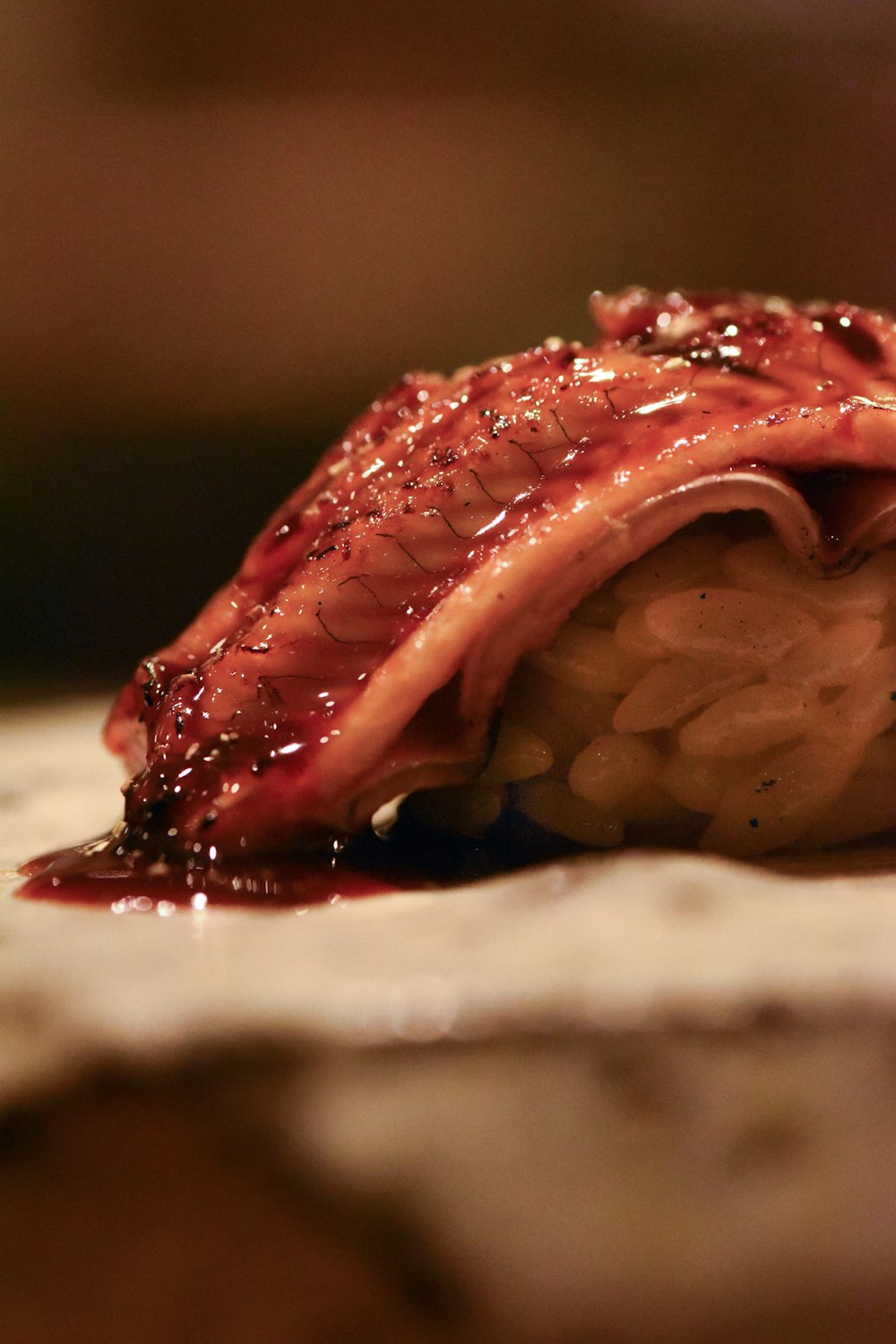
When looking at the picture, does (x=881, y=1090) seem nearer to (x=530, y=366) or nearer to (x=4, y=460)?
(x=530, y=366)

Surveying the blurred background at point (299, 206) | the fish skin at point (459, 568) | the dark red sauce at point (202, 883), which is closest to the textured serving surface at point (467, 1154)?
the dark red sauce at point (202, 883)

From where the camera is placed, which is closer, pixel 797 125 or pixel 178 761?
pixel 178 761

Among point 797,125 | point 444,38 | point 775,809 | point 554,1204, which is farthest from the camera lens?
point 797,125

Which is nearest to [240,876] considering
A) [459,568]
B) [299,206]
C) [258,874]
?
[258,874]

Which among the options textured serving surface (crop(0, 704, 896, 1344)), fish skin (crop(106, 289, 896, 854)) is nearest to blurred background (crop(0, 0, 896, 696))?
fish skin (crop(106, 289, 896, 854))

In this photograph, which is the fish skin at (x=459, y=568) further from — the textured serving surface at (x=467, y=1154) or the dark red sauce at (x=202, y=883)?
the textured serving surface at (x=467, y=1154)

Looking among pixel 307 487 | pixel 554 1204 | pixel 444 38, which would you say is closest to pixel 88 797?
pixel 307 487

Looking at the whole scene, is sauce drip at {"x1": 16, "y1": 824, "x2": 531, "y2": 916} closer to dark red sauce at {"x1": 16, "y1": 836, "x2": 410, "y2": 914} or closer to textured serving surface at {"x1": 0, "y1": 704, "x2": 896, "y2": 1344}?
dark red sauce at {"x1": 16, "y1": 836, "x2": 410, "y2": 914}
